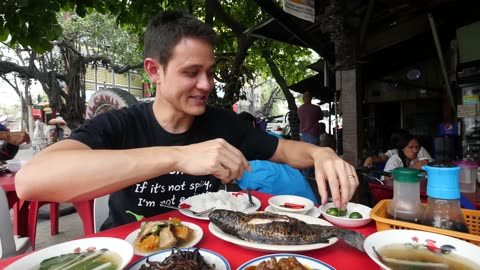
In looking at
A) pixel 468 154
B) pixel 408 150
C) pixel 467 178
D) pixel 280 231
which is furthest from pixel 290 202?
pixel 468 154

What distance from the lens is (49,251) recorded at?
1.17 meters

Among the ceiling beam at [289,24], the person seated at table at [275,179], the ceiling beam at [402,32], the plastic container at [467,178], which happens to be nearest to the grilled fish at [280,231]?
the person seated at table at [275,179]

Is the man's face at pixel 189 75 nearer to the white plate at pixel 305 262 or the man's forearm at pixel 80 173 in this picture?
the man's forearm at pixel 80 173

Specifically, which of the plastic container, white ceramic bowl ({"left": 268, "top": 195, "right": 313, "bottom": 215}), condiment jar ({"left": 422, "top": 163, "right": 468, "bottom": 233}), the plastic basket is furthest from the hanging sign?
condiment jar ({"left": 422, "top": 163, "right": 468, "bottom": 233})

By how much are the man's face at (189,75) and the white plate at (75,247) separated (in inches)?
39.9

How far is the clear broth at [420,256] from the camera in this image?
103 cm

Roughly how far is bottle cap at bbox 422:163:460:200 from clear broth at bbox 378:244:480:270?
9.0 inches

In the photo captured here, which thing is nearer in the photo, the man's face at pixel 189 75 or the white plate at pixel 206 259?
the white plate at pixel 206 259

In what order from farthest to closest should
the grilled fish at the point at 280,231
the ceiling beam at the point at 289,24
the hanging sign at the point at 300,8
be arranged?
the ceiling beam at the point at 289,24, the hanging sign at the point at 300,8, the grilled fish at the point at 280,231

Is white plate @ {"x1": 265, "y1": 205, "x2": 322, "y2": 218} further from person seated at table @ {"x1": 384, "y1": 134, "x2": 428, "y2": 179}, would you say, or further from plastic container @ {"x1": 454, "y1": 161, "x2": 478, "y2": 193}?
person seated at table @ {"x1": 384, "y1": 134, "x2": 428, "y2": 179}

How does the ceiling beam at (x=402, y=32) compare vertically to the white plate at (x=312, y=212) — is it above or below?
above

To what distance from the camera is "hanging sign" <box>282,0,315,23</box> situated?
374 cm

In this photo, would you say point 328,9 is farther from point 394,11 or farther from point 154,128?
point 154,128

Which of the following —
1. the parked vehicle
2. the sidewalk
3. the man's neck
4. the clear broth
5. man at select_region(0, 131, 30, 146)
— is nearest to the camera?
the clear broth
